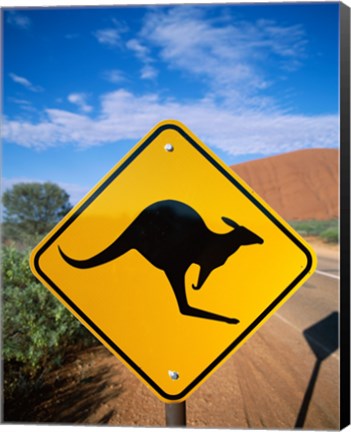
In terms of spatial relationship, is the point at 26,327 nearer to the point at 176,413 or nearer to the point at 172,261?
the point at 176,413

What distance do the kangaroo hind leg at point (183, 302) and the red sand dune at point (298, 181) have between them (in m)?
37.7

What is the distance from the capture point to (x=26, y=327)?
2.68 metres

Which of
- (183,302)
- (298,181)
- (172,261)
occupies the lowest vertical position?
(183,302)

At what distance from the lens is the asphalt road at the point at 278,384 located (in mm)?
2244

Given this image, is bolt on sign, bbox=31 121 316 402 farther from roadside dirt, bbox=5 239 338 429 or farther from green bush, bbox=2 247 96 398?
green bush, bbox=2 247 96 398

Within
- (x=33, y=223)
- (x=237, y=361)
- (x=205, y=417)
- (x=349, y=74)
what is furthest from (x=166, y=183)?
(x=33, y=223)

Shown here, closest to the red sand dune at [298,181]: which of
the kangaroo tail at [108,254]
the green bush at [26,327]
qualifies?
the green bush at [26,327]

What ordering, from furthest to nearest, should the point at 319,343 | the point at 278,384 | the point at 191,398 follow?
the point at 319,343 → the point at 278,384 → the point at 191,398

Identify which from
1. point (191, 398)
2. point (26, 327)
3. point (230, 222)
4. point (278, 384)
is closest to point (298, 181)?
point (278, 384)

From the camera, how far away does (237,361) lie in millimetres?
2949

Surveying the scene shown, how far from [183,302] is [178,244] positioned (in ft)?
Result: 0.51

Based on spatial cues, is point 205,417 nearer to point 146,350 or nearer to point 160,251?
point 146,350

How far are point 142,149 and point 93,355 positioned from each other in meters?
3.09

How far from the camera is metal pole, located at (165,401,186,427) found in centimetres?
81
